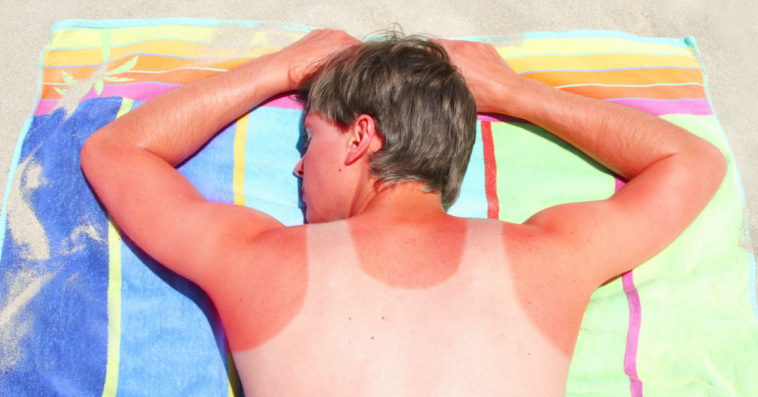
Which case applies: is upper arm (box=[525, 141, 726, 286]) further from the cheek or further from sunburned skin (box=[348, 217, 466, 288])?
the cheek

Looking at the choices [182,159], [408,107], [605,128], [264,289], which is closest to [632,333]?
[605,128]

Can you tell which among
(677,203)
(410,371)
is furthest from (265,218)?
(677,203)

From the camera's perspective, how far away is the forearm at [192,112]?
177 cm

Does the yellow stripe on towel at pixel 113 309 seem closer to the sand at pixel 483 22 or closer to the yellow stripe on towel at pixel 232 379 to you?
the yellow stripe on towel at pixel 232 379

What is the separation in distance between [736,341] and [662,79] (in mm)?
1205

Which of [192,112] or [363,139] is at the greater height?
[363,139]

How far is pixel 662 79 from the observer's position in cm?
229

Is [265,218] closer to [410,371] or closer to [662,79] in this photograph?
[410,371]

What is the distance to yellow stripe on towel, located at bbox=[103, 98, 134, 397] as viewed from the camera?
5.67 ft

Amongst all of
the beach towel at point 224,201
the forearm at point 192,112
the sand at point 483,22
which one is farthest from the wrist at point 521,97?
the forearm at point 192,112

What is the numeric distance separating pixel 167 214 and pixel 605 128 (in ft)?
5.57

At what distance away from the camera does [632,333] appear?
5.97ft

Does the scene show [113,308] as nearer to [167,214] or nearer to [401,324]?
[167,214]

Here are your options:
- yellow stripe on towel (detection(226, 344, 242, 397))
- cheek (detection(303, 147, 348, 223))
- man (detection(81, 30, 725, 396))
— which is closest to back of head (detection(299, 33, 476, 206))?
man (detection(81, 30, 725, 396))
